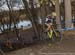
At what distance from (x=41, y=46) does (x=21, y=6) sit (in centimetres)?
275

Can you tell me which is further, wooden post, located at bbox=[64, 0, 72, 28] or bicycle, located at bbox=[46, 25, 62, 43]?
wooden post, located at bbox=[64, 0, 72, 28]

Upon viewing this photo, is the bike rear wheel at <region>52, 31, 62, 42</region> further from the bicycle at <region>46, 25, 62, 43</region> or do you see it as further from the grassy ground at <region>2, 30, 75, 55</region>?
the grassy ground at <region>2, 30, 75, 55</region>

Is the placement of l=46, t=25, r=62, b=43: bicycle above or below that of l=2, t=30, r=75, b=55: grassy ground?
above

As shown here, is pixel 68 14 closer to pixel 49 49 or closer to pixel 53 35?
pixel 53 35

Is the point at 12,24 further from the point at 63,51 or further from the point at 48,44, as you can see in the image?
the point at 63,51

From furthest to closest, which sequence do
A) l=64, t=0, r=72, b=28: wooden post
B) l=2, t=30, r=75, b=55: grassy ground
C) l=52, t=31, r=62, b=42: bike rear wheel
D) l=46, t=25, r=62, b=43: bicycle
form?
l=64, t=0, r=72, b=28: wooden post → l=52, t=31, r=62, b=42: bike rear wheel → l=46, t=25, r=62, b=43: bicycle → l=2, t=30, r=75, b=55: grassy ground

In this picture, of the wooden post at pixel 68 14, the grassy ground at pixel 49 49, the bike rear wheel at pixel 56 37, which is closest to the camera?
the grassy ground at pixel 49 49

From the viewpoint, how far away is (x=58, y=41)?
15336 mm

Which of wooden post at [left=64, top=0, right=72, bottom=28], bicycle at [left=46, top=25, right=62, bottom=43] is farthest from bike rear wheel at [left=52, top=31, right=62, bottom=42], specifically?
wooden post at [left=64, top=0, right=72, bottom=28]

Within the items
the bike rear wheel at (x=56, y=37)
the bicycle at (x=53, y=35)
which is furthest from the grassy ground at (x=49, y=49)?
the bike rear wheel at (x=56, y=37)

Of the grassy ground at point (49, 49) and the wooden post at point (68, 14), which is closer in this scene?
the grassy ground at point (49, 49)

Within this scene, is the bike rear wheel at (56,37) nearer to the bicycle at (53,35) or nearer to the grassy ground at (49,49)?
the bicycle at (53,35)

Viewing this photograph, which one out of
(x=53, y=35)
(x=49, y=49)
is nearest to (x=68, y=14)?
Result: (x=53, y=35)

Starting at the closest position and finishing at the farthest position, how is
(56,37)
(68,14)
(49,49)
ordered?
(49,49) → (56,37) → (68,14)
